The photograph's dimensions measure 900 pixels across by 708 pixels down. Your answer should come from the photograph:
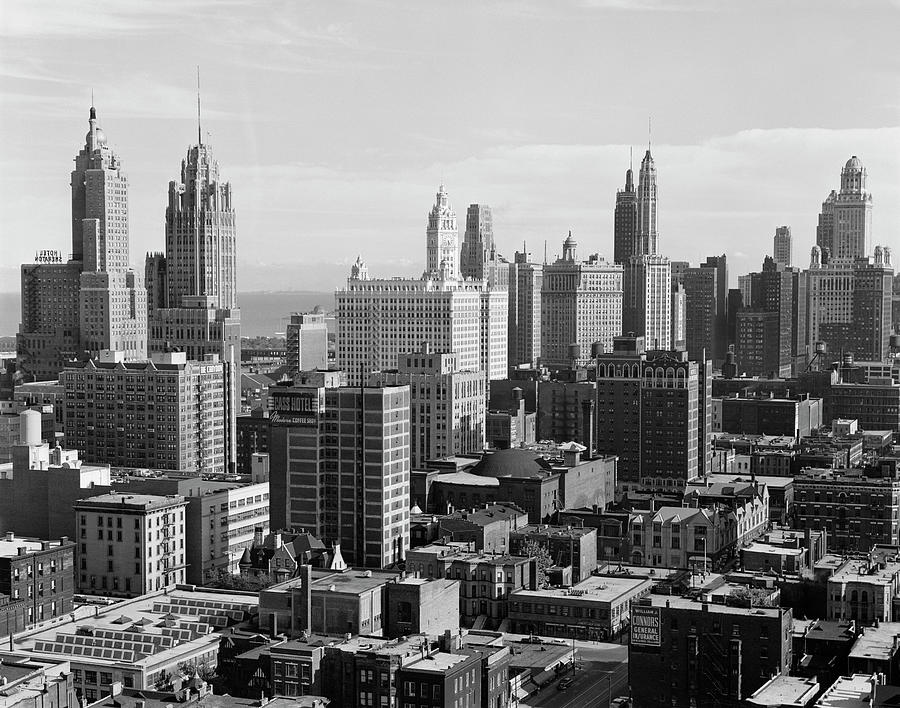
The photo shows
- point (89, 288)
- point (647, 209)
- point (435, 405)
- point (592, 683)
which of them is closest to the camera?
point (592, 683)

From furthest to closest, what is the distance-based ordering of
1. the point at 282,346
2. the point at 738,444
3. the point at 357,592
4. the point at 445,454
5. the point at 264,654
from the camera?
the point at 282,346
the point at 738,444
the point at 445,454
the point at 357,592
the point at 264,654

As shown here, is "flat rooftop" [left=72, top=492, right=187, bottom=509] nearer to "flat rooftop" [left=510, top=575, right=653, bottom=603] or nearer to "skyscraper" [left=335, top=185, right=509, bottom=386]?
"flat rooftop" [left=510, top=575, right=653, bottom=603]

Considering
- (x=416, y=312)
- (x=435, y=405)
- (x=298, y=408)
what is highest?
(x=416, y=312)

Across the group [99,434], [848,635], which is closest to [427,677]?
[848,635]

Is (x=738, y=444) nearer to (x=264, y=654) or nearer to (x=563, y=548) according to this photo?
(x=563, y=548)

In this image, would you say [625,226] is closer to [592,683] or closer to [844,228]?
[844,228]

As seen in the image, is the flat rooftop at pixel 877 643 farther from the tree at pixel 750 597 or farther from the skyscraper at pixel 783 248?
the skyscraper at pixel 783 248

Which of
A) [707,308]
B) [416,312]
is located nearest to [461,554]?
[416,312]
